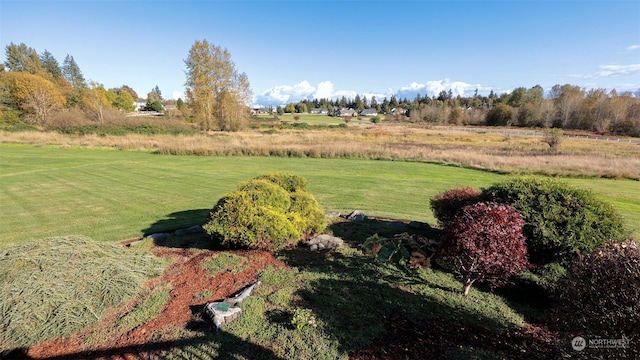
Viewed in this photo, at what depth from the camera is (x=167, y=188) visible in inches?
518

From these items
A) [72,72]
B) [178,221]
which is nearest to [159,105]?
[72,72]

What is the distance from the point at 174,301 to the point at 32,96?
60.2 metres

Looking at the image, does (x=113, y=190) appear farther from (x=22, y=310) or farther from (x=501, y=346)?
(x=501, y=346)

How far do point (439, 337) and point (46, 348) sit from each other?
480 centimetres

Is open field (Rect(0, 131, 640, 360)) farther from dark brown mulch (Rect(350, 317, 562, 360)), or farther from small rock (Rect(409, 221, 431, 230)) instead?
small rock (Rect(409, 221, 431, 230))

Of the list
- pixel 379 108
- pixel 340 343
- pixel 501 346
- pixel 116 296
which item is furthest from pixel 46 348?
pixel 379 108

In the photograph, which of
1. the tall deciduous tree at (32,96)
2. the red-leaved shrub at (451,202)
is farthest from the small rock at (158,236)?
the tall deciduous tree at (32,96)

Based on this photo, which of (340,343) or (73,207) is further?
(73,207)

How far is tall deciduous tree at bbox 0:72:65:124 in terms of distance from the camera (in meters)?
45.1

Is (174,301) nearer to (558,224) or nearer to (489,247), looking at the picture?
(489,247)

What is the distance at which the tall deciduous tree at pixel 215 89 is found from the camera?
40.9 meters

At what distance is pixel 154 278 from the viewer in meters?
5.04

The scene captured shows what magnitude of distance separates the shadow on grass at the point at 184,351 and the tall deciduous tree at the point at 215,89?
42.7 m

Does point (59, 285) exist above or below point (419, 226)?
above
